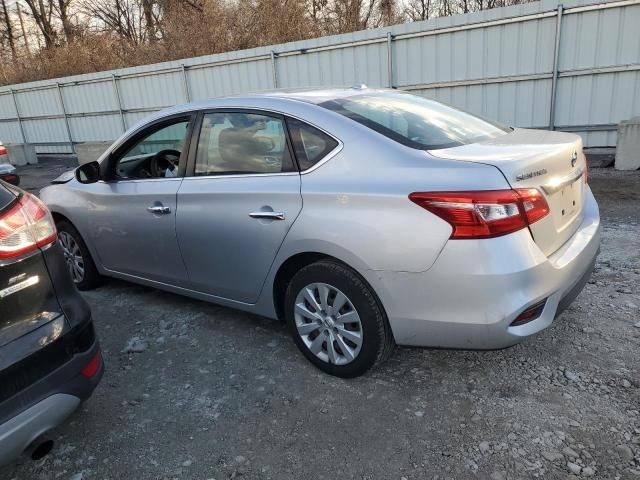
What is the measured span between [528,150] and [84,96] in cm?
1620

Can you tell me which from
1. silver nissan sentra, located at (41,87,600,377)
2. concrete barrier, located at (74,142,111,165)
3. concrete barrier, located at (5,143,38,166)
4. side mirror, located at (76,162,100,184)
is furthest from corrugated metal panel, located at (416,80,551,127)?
concrete barrier, located at (5,143,38,166)

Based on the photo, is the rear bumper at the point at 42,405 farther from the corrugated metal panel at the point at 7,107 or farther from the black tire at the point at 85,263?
the corrugated metal panel at the point at 7,107

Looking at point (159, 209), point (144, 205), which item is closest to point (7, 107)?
point (144, 205)

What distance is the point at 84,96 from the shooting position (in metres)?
15.9

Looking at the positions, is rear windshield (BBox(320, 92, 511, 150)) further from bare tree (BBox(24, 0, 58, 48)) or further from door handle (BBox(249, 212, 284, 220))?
bare tree (BBox(24, 0, 58, 48))

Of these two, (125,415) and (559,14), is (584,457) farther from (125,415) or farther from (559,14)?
(559,14)

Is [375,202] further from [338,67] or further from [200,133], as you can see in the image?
[338,67]

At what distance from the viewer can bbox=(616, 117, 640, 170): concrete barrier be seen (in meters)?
7.29

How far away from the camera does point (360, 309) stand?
2645 mm

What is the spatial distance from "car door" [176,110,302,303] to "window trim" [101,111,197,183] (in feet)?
0.24

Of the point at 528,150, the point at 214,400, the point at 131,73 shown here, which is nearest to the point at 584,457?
the point at 528,150

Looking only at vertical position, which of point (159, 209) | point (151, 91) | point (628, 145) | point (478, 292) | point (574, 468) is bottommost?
point (574, 468)

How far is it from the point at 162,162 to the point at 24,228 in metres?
2.05

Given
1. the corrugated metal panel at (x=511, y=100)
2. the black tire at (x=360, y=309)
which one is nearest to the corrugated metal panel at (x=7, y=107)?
the corrugated metal panel at (x=511, y=100)
